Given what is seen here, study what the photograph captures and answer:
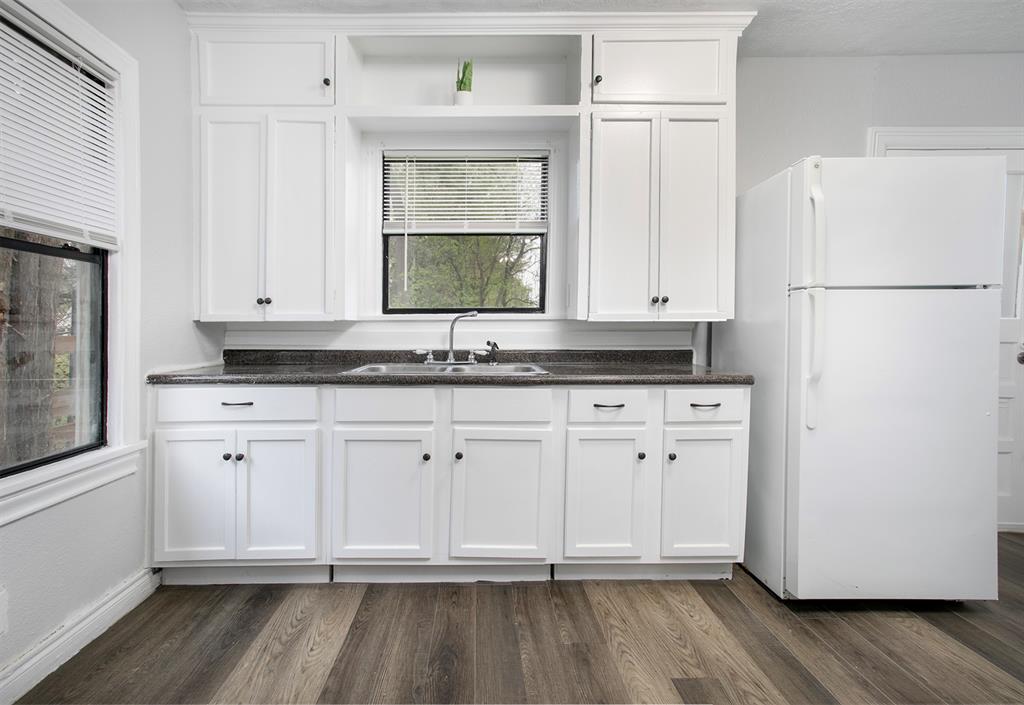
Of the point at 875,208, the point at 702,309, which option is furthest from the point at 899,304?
the point at 702,309

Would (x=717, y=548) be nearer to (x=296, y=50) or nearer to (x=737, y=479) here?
(x=737, y=479)

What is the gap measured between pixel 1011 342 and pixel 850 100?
157cm

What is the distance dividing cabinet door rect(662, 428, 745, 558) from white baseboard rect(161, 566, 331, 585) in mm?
1488

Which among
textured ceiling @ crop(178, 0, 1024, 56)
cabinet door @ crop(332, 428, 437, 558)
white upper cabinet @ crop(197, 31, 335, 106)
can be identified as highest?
textured ceiling @ crop(178, 0, 1024, 56)

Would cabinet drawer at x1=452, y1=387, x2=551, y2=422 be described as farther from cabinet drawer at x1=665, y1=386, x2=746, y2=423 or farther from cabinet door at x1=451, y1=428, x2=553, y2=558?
cabinet drawer at x1=665, y1=386, x2=746, y2=423

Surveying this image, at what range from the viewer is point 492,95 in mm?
2729

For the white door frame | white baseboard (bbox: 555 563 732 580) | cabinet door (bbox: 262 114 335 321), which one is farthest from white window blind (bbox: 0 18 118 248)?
the white door frame

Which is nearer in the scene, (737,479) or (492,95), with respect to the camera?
(737,479)

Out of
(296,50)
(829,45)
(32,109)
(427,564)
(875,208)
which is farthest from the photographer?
(829,45)

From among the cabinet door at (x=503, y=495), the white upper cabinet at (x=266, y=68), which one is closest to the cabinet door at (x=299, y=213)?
the white upper cabinet at (x=266, y=68)

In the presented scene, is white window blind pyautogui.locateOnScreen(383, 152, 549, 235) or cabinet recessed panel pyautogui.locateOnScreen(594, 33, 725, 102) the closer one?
cabinet recessed panel pyautogui.locateOnScreen(594, 33, 725, 102)

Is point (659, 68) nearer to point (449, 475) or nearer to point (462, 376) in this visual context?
point (462, 376)

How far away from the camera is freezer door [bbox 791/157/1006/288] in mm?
1951

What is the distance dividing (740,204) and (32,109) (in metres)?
2.71
